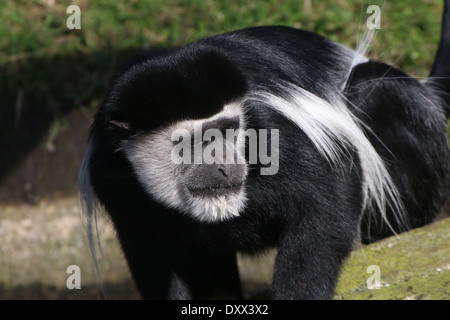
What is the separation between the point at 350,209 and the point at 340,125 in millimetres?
312

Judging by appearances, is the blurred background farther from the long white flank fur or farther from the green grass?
the long white flank fur

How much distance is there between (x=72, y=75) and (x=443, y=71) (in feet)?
8.59

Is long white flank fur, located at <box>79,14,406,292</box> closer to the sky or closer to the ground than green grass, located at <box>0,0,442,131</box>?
closer to the ground

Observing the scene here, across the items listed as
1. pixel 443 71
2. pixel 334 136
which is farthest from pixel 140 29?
pixel 334 136

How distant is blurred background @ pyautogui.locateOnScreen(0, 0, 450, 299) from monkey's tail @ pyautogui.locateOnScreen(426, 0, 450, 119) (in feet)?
3.60

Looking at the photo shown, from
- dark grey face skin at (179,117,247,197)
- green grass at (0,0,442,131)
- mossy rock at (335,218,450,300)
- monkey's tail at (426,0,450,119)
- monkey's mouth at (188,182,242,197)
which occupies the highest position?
green grass at (0,0,442,131)

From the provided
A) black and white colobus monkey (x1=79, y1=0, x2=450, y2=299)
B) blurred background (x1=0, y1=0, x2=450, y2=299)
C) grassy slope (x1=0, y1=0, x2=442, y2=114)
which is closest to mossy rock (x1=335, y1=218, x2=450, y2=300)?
black and white colobus monkey (x1=79, y1=0, x2=450, y2=299)

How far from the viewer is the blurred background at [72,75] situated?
4098mm

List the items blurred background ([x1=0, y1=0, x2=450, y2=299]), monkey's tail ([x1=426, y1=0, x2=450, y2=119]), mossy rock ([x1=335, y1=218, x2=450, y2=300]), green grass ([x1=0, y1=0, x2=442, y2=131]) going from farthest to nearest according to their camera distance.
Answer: green grass ([x1=0, y1=0, x2=442, y2=131]) < blurred background ([x1=0, y1=0, x2=450, y2=299]) < monkey's tail ([x1=426, y1=0, x2=450, y2=119]) < mossy rock ([x1=335, y1=218, x2=450, y2=300])

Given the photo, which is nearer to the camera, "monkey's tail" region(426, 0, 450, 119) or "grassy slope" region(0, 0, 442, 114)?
"monkey's tail" region(426, 0, 450, 119)

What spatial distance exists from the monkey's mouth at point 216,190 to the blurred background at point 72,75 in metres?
1.65

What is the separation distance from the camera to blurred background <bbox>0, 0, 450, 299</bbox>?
410 cm
